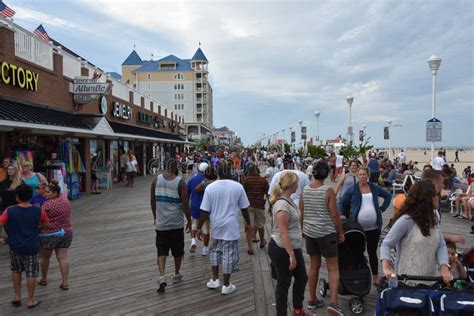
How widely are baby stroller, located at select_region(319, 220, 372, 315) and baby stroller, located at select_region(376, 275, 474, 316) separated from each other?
65.9 inches

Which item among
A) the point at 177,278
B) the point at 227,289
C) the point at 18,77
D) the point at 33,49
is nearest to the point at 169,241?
the point at 177,278

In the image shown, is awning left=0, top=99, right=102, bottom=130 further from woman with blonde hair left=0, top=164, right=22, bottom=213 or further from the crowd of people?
the crowd of people

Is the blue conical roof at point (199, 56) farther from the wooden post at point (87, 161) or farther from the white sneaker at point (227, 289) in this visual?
the white sneaker at point (227, 289)

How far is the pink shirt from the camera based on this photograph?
16.4 ft

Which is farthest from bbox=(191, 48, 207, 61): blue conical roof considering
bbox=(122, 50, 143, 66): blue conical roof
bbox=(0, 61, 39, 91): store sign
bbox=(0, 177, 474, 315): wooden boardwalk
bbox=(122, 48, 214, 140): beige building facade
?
bbox=(0, 177, 474, 315): wooden boardwalk

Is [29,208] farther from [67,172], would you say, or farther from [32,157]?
[67,172]

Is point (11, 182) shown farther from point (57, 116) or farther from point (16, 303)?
point (57, 116)

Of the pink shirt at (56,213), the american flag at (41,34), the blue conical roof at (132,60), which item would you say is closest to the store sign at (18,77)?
the american flag at (41,34)

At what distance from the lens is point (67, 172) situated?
14.3 m

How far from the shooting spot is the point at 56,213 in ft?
16.5

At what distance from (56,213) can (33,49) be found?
890 centimetres

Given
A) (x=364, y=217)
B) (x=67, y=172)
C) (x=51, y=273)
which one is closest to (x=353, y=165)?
(x=364, y=217)

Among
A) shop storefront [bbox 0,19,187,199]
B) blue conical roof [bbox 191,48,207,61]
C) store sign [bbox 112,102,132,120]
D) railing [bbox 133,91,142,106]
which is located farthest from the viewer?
blue conical roof [bbox 191,48,207,61]

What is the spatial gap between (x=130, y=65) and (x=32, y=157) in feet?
279
